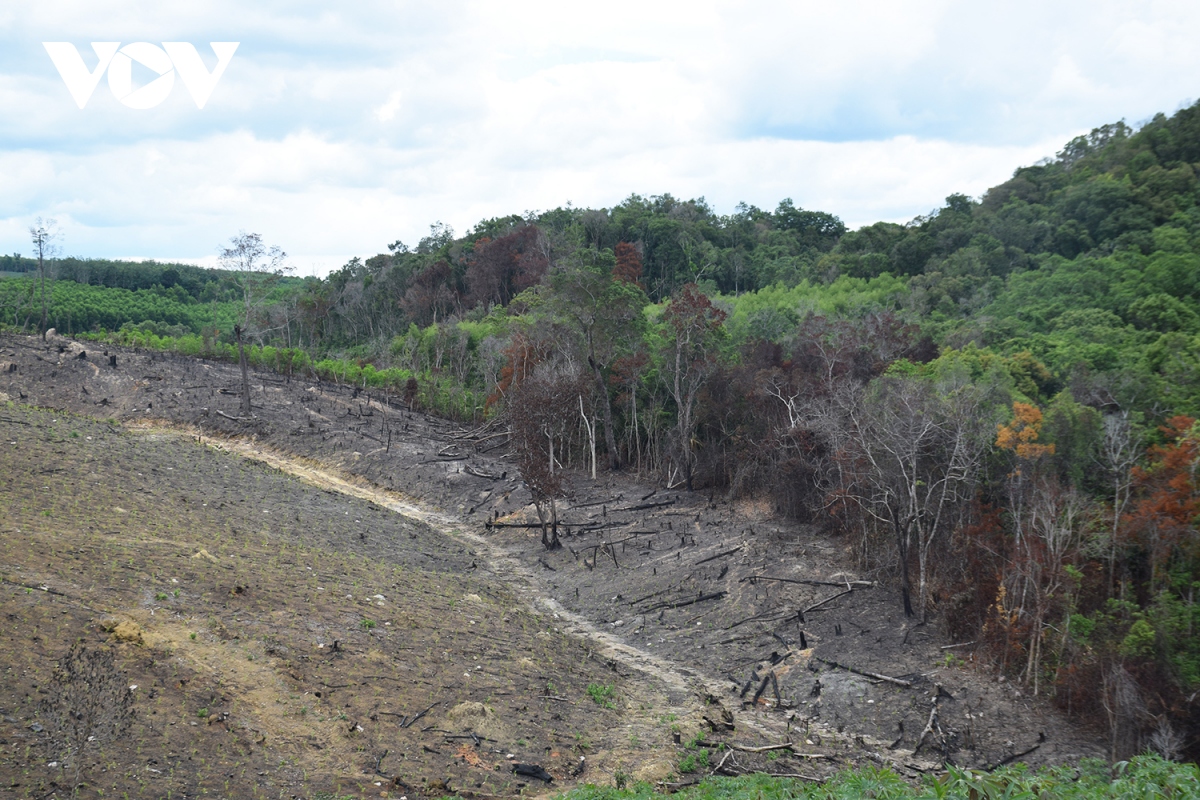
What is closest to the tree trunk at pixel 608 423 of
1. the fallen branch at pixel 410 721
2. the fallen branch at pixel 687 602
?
A: the fallen branch at pixel 687 602

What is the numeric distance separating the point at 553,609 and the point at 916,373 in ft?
36.8

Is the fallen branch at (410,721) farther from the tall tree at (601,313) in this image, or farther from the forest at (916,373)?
the tall tree at (601,313)

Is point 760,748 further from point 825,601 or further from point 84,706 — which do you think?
point 84,706

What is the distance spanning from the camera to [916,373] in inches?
837

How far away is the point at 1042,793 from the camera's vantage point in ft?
16.2

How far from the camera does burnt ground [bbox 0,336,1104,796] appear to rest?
1120 cm

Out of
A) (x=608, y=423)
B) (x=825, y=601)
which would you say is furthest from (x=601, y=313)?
(x=825, y=601)

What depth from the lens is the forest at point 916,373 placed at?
1333cm

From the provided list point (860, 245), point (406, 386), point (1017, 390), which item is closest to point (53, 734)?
point (1017, 390)

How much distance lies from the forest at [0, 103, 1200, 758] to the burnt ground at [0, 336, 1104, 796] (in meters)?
1.36

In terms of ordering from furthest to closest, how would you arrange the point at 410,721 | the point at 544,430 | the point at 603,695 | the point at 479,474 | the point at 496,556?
the point at 479,474 → the point at 544,430 → the point at 496,556 → the point at 603,695 → the point at 410,721

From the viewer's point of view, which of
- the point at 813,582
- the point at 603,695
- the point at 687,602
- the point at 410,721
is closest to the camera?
the point at 410,721

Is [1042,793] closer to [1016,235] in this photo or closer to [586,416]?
[586,416]

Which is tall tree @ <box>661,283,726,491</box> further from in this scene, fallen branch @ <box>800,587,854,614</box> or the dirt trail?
fallen branch @ <box>800,587,854,614</box>
